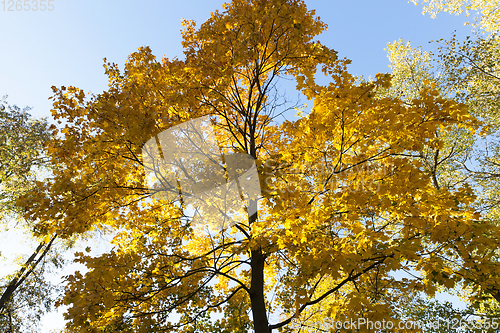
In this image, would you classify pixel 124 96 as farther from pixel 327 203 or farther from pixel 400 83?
pixel 400 83

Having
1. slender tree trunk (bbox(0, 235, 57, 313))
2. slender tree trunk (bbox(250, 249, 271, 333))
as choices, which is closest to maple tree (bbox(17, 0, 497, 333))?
slender tree trunk (bbox(250, 249, 271, 333))

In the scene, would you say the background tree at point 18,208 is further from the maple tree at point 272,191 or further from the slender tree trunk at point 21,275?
the maple tree at point 272,191

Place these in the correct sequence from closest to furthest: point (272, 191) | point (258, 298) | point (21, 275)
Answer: point (272, 191) → point (258, 298) → point (21, 275)

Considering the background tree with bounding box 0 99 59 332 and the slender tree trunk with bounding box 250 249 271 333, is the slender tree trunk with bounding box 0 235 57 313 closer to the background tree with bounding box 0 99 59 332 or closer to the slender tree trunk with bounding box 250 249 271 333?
the background tree with bounding box 0 99 59 332

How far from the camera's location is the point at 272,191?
3.90 meters

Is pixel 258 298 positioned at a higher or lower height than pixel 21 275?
lower

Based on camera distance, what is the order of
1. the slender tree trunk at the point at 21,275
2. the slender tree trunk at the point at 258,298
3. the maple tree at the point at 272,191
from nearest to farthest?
the maple tree at the point at 272,191 < the slender tree trunk at the point at 258,298 < the slender tree trunk at the point at 21,275

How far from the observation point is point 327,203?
394 cm

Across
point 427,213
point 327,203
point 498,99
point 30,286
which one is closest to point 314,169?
point 327,203

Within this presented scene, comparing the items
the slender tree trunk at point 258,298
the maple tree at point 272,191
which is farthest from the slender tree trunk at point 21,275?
the slender tree trunk at point 258,298

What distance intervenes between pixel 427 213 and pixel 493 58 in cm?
1110

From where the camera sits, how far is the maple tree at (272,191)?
11.8 ft

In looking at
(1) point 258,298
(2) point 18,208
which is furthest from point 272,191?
(2) point 18,208

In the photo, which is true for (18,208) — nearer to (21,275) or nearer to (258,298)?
(21,275)
